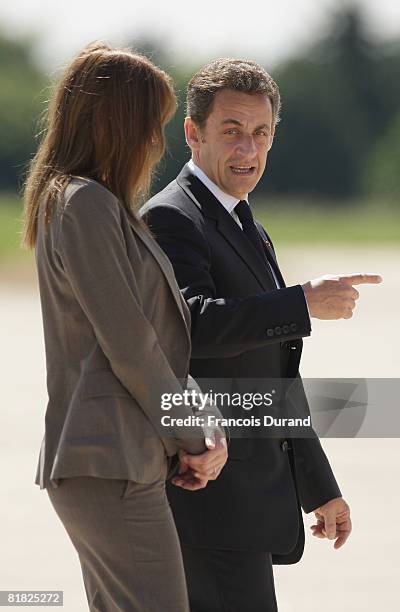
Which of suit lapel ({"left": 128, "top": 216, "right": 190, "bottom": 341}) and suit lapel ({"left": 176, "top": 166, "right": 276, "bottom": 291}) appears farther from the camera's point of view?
suit lapel ({"left": 176, "top": 166, "right": 276, "bottom": 291})

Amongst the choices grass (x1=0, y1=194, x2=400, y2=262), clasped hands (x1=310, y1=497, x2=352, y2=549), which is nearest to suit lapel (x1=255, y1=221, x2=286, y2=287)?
clasped hands (x1=310, y1=497, x2=352, y2=549)

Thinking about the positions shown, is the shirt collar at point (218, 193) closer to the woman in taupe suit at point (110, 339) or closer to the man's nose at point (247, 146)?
the man's nose at point (247, 146)

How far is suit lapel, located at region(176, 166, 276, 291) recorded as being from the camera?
12.4ft

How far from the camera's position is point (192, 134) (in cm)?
399

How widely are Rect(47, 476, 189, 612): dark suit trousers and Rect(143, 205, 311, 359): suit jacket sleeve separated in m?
0.60

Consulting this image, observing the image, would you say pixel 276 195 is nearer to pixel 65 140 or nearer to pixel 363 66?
pixel 363 66

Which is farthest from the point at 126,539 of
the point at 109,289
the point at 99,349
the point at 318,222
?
the point at 318,222

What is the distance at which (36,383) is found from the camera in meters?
12.5

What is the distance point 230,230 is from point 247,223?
151 mm

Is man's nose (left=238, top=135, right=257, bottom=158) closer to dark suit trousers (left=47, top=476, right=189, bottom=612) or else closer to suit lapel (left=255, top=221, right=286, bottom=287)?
suit lapel (left=255, top=221, right=286, bottom=287)

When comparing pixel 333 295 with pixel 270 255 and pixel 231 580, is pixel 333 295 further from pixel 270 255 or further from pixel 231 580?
pixel 231 580

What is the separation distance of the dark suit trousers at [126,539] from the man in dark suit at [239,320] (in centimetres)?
64

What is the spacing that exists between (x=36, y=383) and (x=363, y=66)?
63.5m

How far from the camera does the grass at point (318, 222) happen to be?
4531 centimetres
